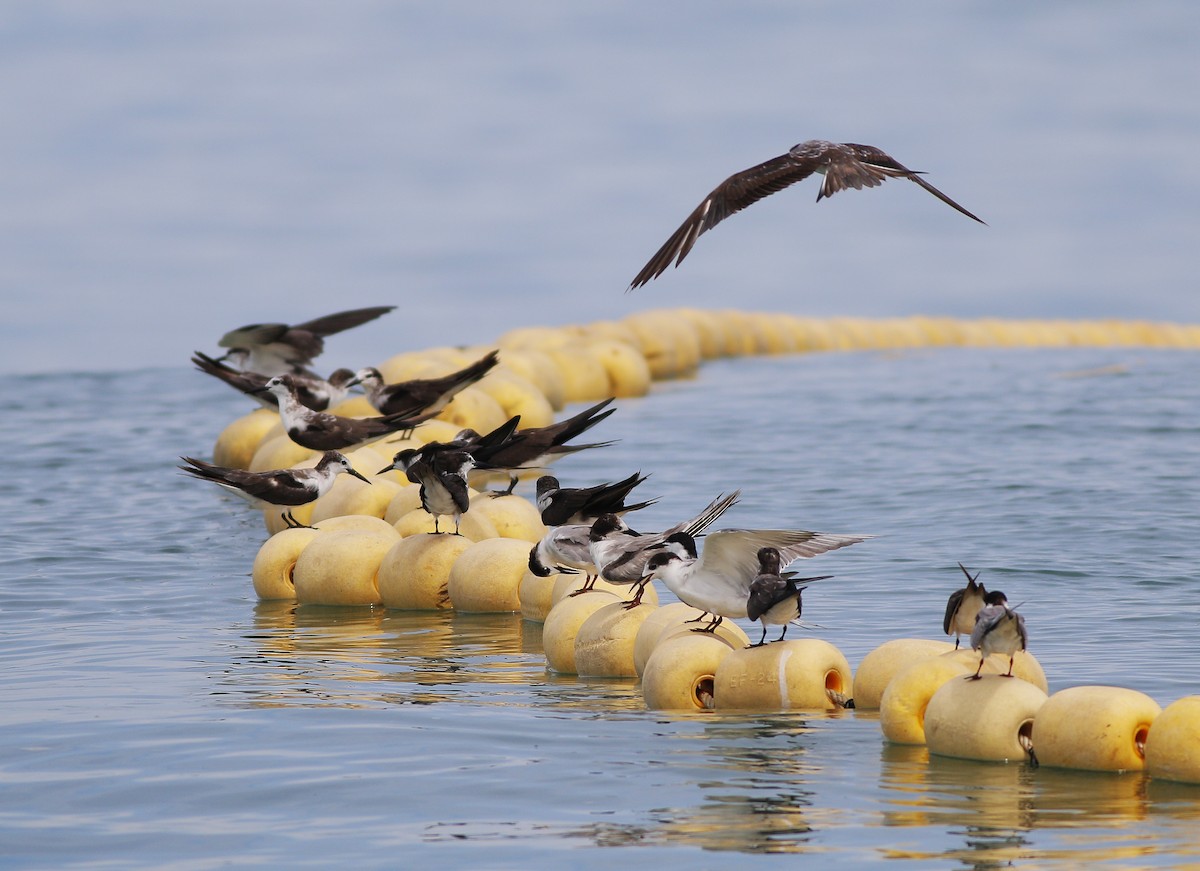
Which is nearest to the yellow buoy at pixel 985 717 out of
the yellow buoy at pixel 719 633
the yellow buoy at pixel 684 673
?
the yellow buoy at pixel 684 673

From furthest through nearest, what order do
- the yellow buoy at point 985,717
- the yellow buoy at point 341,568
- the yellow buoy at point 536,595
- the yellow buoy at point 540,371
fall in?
the yellow buoy at point 540,371, the yellow buoy at point 341,568, the yellow buoy at point 536,595, the yellow buoy at point 985,717

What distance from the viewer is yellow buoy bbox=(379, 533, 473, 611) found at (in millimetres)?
13383

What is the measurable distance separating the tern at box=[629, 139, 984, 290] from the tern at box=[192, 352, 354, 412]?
30.4 ft

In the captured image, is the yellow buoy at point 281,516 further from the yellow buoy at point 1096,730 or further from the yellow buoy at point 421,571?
the yellow buoy at point 1096,730

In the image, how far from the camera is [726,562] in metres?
9.76

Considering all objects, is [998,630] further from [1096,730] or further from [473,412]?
[473,412]

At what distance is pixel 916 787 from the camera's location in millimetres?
7973

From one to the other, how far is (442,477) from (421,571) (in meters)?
0.85

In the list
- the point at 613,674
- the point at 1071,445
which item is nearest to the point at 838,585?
the point at 613,674

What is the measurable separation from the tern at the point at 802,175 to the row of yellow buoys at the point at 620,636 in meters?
2.96

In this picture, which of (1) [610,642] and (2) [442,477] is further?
(2) [442,477]

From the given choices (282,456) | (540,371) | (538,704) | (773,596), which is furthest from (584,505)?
(540,371)

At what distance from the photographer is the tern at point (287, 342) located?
2134 centimetres

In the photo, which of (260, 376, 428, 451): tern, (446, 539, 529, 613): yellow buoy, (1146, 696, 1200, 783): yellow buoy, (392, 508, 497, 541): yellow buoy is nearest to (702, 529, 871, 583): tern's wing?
(1146, 696, 1200, 783): yellow buoy
